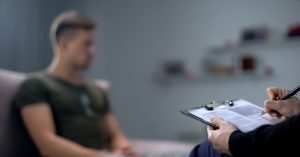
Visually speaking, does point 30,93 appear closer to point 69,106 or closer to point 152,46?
point 69,106

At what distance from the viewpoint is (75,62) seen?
1.43 metres

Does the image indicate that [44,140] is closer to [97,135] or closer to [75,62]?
[97,135]

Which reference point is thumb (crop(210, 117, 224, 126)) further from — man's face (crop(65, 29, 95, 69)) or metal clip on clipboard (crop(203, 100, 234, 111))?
man's face (crop(65, 29, 95, 69))

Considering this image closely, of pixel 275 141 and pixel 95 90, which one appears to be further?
pixel 95 90

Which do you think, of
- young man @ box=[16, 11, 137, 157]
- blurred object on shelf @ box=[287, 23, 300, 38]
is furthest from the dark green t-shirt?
blurred object on shelf @ box=[287, 23, 300, 38]

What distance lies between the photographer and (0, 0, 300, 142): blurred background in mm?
2207

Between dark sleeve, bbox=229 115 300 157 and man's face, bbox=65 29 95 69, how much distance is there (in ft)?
3.25

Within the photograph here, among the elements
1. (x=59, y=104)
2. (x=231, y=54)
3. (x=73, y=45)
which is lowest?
(x=59, y=104)

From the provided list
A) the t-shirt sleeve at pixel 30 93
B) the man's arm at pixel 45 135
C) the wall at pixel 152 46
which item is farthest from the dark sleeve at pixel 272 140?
the wall at pixel 152 46

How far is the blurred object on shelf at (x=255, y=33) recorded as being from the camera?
2330 mm

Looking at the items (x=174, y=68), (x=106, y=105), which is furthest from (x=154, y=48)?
(x=106, y=105)

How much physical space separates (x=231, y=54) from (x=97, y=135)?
1.36 metres

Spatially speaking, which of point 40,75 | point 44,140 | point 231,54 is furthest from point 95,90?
point 231,54

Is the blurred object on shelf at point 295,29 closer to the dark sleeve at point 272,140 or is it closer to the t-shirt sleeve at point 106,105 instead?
the dark sleeve at point 272,140
